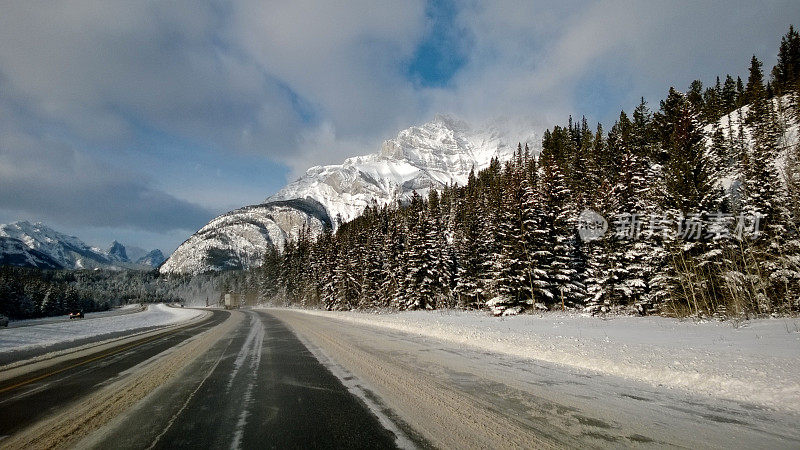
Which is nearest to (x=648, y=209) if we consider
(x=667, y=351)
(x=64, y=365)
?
(x=667, y=351)

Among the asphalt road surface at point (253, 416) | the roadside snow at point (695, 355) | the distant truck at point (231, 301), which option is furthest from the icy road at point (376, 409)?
the distant truck at point (231, 301)

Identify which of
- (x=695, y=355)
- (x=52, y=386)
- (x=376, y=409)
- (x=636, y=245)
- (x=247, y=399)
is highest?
(x=636, y=245)

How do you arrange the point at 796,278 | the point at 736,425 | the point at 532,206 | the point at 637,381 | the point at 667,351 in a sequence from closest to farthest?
the point at 736,425
the point at 637,381
the point at 667,351
the point at 796,278
the point at 532,206

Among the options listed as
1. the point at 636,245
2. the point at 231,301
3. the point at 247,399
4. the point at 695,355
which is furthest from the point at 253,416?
the point at 231,301

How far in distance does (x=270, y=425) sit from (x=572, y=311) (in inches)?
1029

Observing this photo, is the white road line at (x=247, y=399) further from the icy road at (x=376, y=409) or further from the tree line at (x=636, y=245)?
the tree line at (x=636, y=245)

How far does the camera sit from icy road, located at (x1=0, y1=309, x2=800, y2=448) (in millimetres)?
4453

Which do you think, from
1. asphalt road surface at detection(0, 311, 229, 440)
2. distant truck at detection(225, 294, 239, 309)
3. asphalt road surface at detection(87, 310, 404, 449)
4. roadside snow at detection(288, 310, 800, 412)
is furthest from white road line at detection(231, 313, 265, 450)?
distant truck at detection(225, 294, 239, 309)

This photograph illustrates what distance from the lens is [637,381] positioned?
7469 millimetres

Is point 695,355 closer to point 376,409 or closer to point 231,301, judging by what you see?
point 376,409

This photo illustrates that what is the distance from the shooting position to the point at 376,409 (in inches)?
219

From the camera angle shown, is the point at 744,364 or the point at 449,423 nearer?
the point at 449,423

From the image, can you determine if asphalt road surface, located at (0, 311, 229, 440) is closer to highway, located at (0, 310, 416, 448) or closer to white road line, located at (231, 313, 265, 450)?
highway, located at (0, 310, 416, 448)

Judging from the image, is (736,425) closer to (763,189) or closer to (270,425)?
(270,425)
